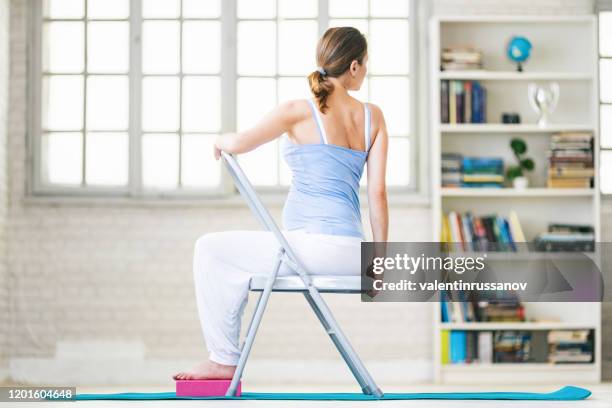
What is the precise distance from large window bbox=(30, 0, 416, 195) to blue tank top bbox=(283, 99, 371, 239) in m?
2.76

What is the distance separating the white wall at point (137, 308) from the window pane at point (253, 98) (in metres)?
0.62

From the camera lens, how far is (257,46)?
6301mm

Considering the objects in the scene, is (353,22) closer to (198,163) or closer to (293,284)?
(198,163)

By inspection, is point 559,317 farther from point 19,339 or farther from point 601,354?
point 19,339

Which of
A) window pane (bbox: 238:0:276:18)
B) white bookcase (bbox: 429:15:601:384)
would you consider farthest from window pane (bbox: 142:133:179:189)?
white bookcase (bbox: 429:15:601:384)

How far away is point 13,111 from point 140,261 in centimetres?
125

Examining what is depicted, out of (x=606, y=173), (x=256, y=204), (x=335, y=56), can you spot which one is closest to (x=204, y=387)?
(x=256, y=204)

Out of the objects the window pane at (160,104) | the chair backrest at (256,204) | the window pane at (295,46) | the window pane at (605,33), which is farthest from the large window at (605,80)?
the chair backrest at (256,204)

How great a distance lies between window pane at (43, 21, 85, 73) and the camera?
20.6ft

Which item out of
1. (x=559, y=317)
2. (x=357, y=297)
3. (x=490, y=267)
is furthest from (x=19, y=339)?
(x=559, y=317)

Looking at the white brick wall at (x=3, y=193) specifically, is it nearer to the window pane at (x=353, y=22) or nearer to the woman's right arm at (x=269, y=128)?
the window pane at (x=353, y=22)

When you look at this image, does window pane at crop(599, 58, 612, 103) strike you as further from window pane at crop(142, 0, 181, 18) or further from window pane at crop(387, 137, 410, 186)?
window pane at crop(142, 0, 181, 18)

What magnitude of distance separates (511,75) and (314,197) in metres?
3.00

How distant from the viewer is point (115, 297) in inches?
239
